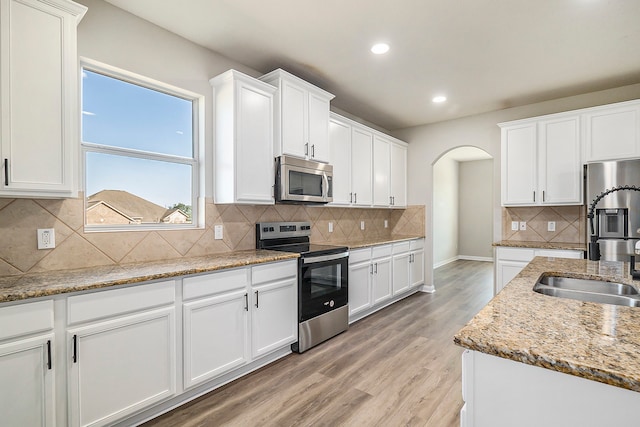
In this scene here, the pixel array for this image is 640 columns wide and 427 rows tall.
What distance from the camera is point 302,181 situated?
320cm

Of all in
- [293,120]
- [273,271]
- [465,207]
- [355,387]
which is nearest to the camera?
[355,387]

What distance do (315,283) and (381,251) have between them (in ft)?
4.51

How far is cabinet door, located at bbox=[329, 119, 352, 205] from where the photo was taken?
3783 millimetres

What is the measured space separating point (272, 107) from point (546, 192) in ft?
10.8

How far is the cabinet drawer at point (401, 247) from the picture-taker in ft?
14.4

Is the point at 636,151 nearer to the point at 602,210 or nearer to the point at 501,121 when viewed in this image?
the point at 602,210

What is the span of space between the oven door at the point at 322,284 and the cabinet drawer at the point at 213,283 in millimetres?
622

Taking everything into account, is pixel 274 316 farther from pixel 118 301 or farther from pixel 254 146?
pixel 254 146

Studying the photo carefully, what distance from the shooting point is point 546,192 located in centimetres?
380

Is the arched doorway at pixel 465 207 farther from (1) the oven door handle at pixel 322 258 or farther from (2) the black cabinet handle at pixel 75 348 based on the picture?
(2) the black cabinet handle at pixel 75 348

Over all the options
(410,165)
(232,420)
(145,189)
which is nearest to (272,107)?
(145,189)

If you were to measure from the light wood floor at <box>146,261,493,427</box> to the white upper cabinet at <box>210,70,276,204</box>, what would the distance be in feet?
4.78

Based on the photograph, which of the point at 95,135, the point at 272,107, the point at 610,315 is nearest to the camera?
the point at 610,315

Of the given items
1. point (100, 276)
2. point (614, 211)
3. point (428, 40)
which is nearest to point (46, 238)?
point (100, 276)
